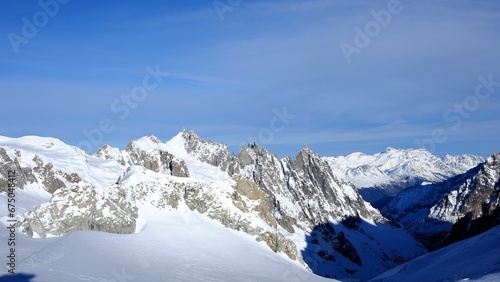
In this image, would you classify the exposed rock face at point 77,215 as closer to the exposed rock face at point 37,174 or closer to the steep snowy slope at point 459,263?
the steep snowy slope at point 459,263

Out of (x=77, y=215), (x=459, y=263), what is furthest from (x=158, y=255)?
(x=459, y=263)

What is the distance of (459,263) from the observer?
69812mm

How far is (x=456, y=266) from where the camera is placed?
68062 mm

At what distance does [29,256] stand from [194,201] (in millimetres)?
48369

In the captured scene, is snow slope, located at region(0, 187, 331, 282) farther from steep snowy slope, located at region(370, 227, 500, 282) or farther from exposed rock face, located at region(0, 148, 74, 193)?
exposed rock face, located at region(0, 148, 74, 193)

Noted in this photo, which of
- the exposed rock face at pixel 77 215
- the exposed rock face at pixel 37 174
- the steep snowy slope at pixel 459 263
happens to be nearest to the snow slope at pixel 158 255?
the exposed rock face at pixel 77 215

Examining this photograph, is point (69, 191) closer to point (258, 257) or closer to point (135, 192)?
point (135, 192)

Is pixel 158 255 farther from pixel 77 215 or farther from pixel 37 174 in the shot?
→ pixel 37 174

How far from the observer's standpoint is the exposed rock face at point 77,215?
70812 millimetres

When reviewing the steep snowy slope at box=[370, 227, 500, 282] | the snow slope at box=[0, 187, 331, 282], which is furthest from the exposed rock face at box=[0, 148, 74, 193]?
the steep snowy slope at box=[370, 227, 500, 282]

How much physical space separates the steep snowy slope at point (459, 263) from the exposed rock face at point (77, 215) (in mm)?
41562

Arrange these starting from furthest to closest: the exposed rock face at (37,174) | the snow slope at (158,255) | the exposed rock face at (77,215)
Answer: the exposed rock face at (37,174), the exposed rock face at (77,215), the snow slope at (158,255)

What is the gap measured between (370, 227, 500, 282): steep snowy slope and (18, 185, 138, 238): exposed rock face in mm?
41562

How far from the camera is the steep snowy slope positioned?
189 ft
